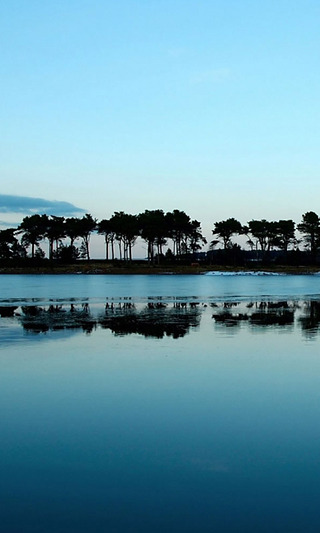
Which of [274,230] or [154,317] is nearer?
[154,317]

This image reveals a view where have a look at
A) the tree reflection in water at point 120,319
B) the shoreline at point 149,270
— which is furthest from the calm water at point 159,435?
the shoreline at point 149,270

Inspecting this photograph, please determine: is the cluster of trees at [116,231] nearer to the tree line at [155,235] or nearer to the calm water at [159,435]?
the tree line at [155,235]

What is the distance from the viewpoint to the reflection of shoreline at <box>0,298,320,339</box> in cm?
2267

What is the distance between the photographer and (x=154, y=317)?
2758 cm

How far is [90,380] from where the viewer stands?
508 inches

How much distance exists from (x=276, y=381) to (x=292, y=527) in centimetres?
712

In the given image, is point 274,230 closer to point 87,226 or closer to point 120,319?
point 87,226

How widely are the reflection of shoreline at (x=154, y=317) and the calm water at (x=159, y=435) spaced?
359 centimetres

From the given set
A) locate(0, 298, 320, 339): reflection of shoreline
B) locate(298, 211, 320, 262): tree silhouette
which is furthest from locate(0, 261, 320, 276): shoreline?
locate(0, 298, 320, 339): reflection of shoreline

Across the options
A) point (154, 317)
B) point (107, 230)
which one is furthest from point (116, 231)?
point (154, 317)

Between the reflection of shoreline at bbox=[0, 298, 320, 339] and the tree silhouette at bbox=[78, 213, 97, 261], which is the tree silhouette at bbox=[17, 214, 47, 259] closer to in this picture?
the tree silhouette at bbox=[78, 213, 97, 261]

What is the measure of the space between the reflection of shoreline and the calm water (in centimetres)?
359

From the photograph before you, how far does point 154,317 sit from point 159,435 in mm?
18776

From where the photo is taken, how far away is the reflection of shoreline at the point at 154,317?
2267 centimetres
